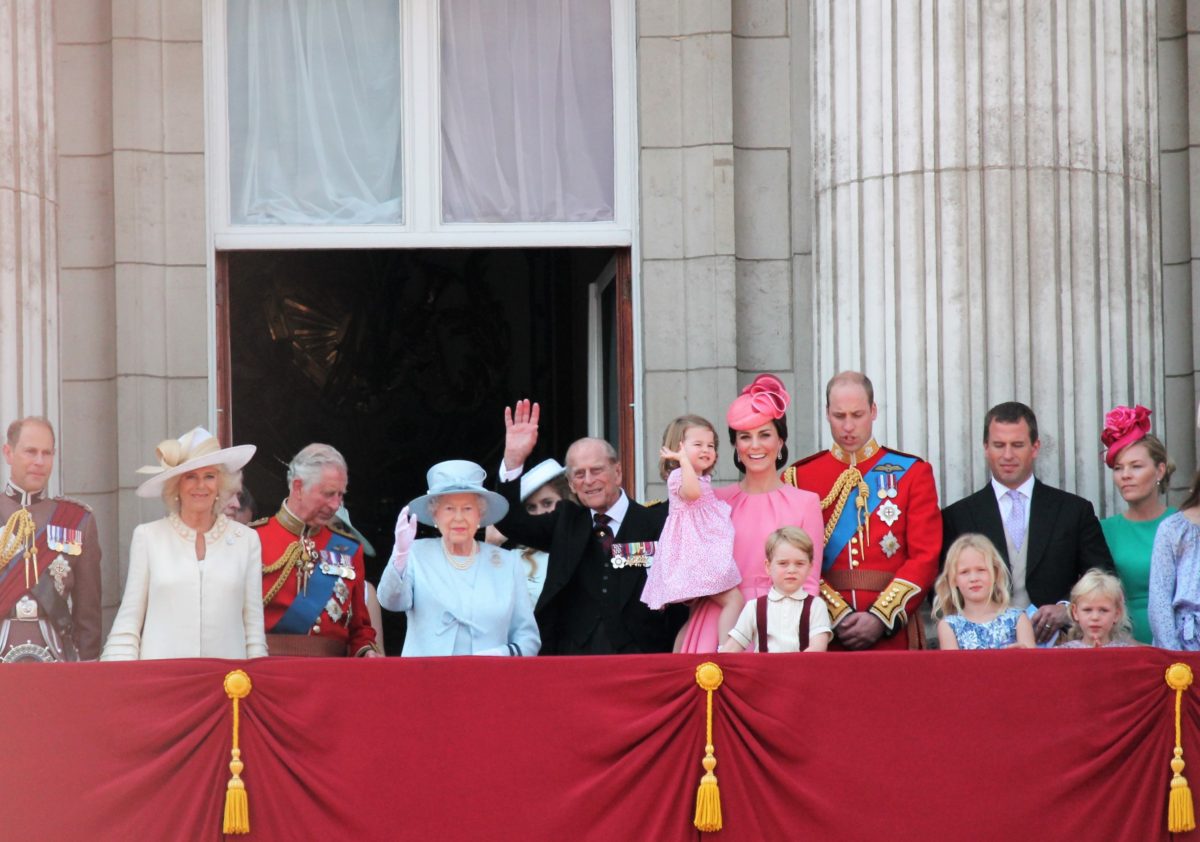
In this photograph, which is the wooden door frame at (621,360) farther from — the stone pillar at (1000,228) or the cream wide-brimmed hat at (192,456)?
the cream wide-brimmed hat at (192,456)

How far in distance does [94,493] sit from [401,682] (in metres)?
3.65

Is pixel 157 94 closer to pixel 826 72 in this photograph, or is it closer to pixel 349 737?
pixel 826 72

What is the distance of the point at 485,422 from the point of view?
49.5 feet

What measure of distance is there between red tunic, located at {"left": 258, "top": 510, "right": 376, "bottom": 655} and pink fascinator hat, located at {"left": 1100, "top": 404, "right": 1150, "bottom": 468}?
3.25 m

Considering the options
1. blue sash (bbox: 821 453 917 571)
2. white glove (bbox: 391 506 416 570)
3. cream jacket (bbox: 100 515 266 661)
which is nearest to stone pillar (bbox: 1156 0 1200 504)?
blue sash (bbox: 821 453 917 571)

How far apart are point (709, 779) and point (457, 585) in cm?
143

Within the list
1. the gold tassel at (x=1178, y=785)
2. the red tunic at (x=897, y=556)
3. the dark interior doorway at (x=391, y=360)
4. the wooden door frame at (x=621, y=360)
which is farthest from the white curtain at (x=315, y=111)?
the gold tassel at (x=1178, y=785)

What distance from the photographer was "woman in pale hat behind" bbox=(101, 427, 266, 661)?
741 cm

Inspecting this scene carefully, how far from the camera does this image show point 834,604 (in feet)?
25.4

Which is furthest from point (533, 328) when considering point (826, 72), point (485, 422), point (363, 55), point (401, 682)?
point (401, 682)

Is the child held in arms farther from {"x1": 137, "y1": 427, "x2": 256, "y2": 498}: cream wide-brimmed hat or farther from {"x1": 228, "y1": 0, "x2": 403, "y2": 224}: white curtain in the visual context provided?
{"x1": 228, "y1": 0, "x2": 403, "y2": 224}: white curtain

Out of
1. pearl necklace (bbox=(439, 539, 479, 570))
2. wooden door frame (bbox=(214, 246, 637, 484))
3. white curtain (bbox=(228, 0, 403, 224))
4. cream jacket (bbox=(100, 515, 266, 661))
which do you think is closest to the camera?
cream jacket (bbox=(100, 515, 266, 661))

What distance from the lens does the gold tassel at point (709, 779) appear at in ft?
22.4

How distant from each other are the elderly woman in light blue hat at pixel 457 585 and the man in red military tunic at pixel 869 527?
127 centimetres
